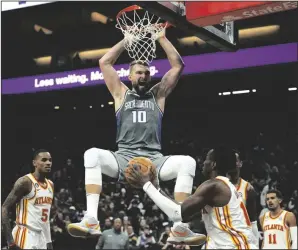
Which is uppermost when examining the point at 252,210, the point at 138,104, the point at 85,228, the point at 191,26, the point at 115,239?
the point at 191,26

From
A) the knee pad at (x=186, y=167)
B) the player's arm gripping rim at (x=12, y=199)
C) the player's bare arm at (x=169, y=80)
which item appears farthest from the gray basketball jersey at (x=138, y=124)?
the player's arm gripping rim at (x=12, y=199)

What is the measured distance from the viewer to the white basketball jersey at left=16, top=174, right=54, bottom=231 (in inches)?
275

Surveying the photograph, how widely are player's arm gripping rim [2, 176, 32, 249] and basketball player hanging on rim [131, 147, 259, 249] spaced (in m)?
2.26

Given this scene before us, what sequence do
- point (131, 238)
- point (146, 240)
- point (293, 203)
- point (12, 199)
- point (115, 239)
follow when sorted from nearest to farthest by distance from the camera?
point (12, 199), point (115, 239), point (293, 203), point (131, 238), point (146, 240)

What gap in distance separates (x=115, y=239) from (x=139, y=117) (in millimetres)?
6069

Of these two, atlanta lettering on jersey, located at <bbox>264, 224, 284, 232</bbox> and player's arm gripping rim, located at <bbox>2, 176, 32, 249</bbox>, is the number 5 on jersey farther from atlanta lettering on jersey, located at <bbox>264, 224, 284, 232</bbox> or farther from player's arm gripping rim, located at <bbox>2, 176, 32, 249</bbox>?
atlanta lettering on jersey, located at <bbox>264, 224, 284, 232</bbox>

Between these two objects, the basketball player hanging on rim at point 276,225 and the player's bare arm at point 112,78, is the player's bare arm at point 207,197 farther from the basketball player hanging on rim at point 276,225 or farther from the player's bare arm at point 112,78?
the basketball player hanging on rim at point 276,225

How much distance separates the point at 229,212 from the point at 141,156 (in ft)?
3.47

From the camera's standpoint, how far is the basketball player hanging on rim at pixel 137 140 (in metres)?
5.29

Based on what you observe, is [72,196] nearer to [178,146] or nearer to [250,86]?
[178,146]

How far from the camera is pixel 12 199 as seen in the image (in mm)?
6852

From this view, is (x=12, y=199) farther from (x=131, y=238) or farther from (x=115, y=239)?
(x=131, y=238)

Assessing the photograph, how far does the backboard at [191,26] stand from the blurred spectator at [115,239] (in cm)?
538

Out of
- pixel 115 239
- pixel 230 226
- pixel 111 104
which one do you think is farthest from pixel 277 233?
pixel 111 104
